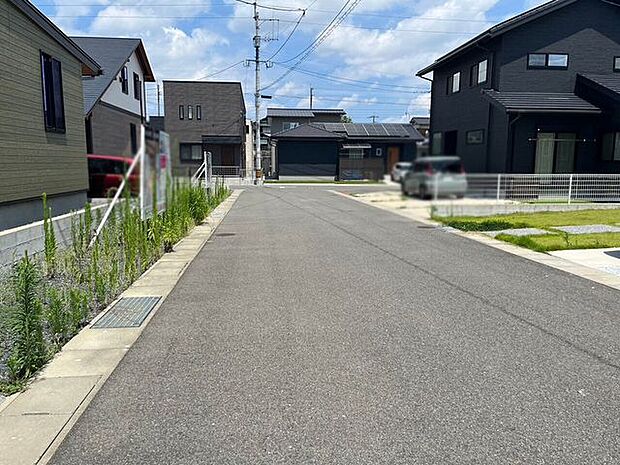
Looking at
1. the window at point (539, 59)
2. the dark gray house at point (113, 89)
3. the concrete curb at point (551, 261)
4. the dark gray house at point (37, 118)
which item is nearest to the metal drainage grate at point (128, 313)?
the concrete curb at point (551, 261)

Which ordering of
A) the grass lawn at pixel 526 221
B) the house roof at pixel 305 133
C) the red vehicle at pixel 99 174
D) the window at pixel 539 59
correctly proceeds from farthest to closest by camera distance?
the house roof at pixel 305 133 → the window at pixel 539 59 → the red vehicle at pixel 99 174 → the grass lawn at pixel 526 221

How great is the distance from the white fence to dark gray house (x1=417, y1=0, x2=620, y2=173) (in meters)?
0.17

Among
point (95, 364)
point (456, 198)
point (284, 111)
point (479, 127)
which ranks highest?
point (284, 111)

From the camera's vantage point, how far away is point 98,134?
1945cm

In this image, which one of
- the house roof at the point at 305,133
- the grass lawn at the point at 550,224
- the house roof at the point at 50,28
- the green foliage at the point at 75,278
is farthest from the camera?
the house roof at the point at 305,133

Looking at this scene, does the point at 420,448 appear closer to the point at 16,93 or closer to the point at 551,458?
the point at 551,458

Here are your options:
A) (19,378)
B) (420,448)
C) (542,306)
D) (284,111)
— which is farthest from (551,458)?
(284,111)

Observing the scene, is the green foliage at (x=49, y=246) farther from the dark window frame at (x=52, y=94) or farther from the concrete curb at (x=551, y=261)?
the dark window frame at (x=52, y=94)

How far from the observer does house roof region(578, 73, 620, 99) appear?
51.2 ft

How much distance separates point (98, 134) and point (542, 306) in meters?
18.4

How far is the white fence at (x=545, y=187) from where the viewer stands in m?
4.25

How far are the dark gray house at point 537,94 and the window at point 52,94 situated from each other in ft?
27.1

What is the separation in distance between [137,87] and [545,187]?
23.2 meters

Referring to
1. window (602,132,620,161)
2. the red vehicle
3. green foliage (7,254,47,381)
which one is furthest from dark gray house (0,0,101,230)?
window (602,132,620,161)
